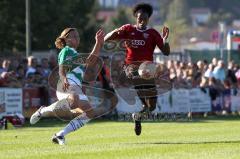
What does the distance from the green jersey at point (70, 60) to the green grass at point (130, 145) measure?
4.09ft

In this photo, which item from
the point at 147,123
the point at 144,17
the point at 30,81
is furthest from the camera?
the point at 30,81

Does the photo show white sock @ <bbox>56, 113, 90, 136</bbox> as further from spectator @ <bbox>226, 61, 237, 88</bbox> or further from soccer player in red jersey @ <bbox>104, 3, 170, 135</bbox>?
spectator @ <bbox>226, 61, 237, 88</bbox>

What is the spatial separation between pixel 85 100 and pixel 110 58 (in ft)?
40.2

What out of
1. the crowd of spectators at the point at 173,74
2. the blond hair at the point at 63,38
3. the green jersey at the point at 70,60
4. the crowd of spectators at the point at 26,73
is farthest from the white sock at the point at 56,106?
the crowd of spectators at the point at 26,73


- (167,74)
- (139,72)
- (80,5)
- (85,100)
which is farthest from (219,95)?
(80,5)

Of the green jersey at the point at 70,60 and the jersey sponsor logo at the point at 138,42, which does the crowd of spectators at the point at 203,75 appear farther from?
the green jersey at the point at 70,60

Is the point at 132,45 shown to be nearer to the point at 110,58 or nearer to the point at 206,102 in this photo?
the point at 110,58

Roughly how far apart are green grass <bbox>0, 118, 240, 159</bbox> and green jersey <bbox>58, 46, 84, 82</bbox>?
125 cm

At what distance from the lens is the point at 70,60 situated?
14359 millimetres

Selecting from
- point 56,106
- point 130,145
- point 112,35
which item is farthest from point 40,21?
point 130,145

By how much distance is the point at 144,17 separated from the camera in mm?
16062

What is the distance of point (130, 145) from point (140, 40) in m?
2.67

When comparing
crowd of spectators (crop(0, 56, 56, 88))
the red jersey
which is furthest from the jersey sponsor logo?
crowd of spectators (crop(0, 56, 56, 88))

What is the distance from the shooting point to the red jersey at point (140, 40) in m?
16.2
